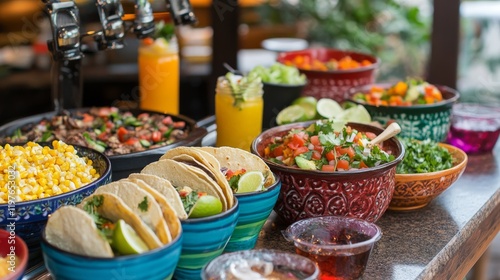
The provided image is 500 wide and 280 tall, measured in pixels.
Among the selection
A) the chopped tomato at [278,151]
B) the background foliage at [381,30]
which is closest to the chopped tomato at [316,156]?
the chopped tomato at [278,151]

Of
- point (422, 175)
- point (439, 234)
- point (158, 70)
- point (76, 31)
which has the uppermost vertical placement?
point (76, 31)

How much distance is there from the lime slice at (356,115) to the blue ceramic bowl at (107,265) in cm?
146

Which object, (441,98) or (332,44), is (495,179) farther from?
(332,44)

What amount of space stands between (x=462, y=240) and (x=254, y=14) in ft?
21.5

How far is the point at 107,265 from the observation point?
162cm

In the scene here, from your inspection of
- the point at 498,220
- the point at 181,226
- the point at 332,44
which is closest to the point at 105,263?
the point at 181,226

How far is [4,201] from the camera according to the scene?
77.4 inches

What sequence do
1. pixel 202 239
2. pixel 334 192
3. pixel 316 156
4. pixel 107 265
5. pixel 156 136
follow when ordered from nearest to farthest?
pixel 107 265 → pixel 202 239 → pixel 334 192 → pixel 316 156 → pixel 156 136

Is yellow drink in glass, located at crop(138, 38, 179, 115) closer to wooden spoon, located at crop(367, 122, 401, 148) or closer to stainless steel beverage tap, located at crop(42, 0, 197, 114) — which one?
stainless steel beverage tap, located at crop(42, 0, 197, 114)

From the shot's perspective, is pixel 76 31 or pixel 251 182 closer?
pixel 251 182

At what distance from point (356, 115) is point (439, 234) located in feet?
2.51

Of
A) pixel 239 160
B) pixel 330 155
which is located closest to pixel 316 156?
pixel 330 155

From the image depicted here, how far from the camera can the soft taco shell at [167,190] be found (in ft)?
6.07

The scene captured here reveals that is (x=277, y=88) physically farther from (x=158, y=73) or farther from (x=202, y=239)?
(x=202, y=239)
